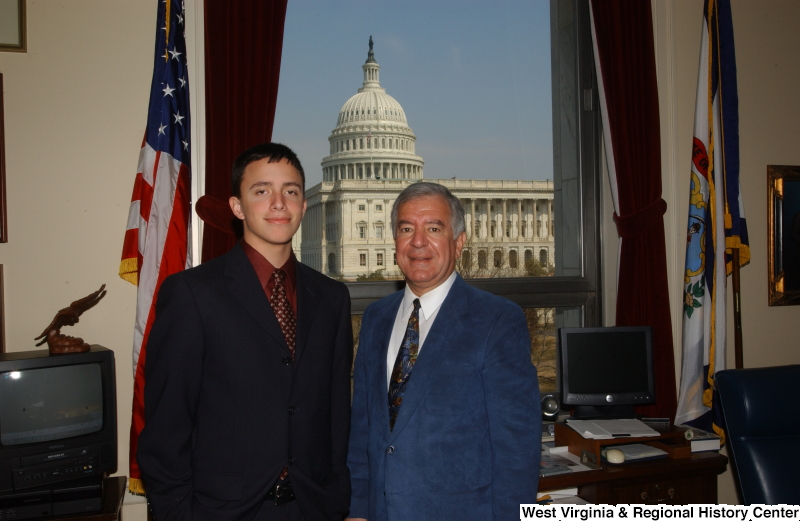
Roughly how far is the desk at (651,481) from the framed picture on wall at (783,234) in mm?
1285

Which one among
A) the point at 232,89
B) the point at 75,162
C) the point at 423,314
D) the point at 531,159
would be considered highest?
the point at 232,89

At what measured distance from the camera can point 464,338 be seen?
1573 mm

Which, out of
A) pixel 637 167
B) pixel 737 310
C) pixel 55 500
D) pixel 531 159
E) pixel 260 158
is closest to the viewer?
pixel 260 158

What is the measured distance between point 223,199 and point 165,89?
0.49 m

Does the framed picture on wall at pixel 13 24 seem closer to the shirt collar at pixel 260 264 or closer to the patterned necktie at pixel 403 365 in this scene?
the shirt collar at pixel 260 264

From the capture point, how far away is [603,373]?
2.70 m

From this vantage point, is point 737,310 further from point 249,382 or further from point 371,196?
point 249,382

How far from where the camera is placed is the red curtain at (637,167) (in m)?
2.99

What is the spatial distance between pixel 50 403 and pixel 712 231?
2.98m

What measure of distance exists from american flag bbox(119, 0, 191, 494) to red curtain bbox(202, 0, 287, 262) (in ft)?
0.33

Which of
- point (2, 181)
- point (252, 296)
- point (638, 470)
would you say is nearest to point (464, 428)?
point (252, 296)

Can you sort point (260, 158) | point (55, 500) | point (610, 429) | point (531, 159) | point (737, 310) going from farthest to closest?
point (531, 159)
point (737, 310)
point (610, 429)
point (55, 500)
point (260, 158)

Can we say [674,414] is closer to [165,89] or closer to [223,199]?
[223,199]

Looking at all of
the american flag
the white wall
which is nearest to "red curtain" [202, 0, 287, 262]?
the american flag
